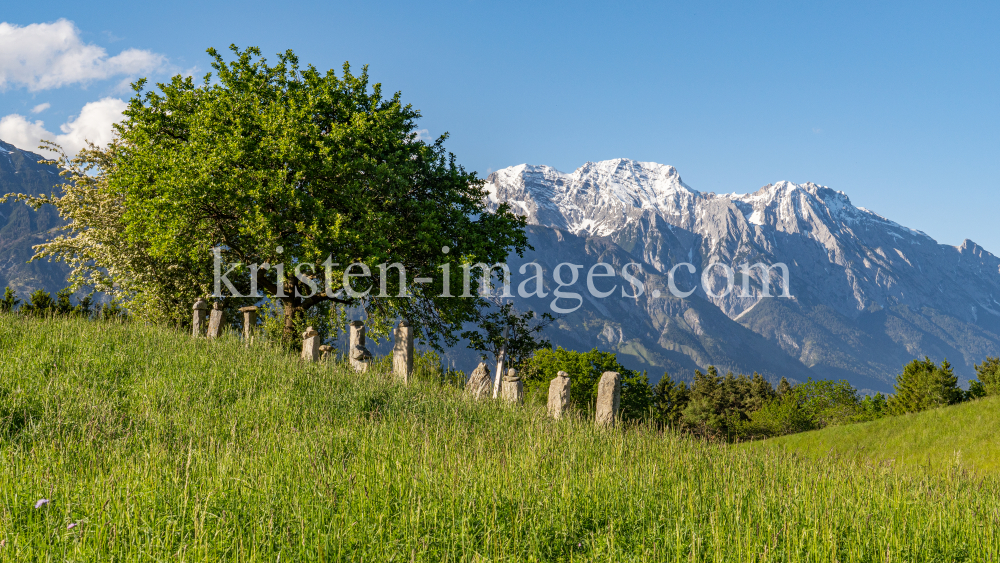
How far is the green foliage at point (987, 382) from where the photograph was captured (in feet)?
141

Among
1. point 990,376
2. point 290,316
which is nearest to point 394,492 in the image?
point 290,316

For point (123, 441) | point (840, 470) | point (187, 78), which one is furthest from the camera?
point (187, 78)

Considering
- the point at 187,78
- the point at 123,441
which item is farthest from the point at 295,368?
the point at 187,78

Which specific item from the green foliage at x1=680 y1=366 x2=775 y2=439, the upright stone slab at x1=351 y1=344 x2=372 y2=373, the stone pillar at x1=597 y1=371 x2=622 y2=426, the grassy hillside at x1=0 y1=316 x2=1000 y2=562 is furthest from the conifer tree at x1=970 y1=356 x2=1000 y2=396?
the upright stone slab at x1=351 y1=344 x2=372 y2=373

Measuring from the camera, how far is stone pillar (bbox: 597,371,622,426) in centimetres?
996

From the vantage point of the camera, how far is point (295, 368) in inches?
435

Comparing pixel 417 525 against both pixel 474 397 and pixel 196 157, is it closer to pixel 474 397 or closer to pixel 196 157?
pixel 474 397

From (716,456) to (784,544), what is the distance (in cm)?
335

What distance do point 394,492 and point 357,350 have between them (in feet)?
31.4

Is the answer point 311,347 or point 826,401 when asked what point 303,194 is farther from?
point 826,401

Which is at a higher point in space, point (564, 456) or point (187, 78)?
point (187, 78)

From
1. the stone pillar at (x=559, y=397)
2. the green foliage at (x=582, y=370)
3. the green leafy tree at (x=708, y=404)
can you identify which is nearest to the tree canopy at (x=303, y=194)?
the stone pillar at (x=559, y=397)

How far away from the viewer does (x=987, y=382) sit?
166 feet

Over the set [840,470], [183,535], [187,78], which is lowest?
[840,470]
